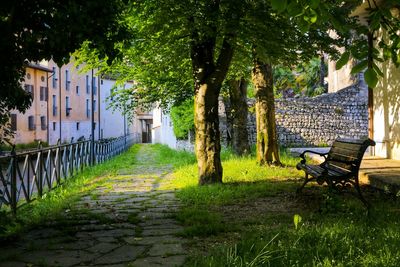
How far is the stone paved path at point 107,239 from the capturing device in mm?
4223

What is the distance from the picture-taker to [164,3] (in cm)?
769

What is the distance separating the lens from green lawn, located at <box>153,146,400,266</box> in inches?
151

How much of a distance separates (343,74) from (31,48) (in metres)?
29.5

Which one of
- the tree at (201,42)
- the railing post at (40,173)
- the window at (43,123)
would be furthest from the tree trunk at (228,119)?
the window at (43,123)

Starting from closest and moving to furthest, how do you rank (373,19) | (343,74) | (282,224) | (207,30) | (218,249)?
(373,19) < (218,249) < (282,224) < (207,30) < (343,74)

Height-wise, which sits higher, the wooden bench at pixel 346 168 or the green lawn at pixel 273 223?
the wooden bench at pixel 346 168

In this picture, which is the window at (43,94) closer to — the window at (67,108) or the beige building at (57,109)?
the beige building at (57,109)

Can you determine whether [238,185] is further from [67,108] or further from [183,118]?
[67,108]

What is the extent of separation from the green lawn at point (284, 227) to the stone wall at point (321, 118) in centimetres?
1509

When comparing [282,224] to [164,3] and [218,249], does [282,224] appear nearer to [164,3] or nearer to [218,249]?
[218,249]

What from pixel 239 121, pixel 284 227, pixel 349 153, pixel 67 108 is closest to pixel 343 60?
pixel 284 227

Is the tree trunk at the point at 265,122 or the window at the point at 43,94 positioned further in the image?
the window at the point at 43,94

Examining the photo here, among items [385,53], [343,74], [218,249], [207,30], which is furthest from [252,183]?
[343,74]

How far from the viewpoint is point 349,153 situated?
654 cm
